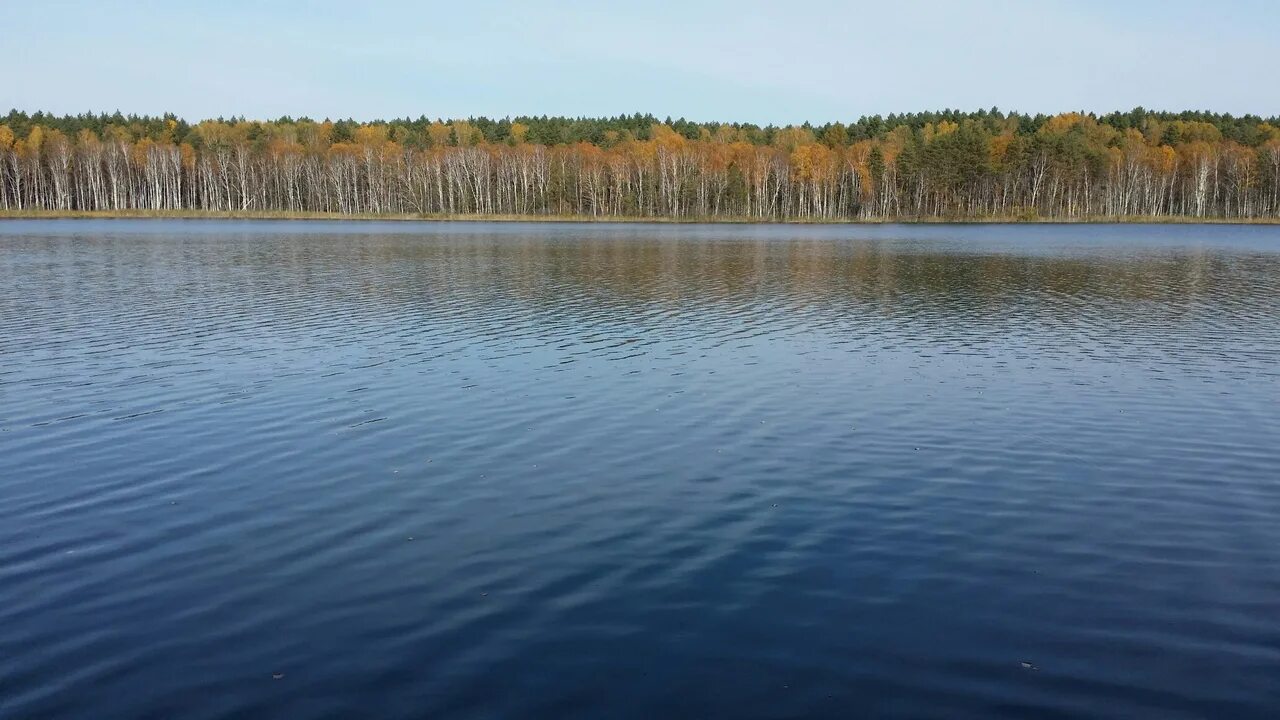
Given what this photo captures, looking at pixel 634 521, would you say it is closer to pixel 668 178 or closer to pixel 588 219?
pixel 588 219

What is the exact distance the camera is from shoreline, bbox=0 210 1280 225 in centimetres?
12712

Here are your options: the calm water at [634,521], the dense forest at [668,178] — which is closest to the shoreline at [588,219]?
the dense forest at [668,178]

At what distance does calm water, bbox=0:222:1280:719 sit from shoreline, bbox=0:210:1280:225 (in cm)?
10294

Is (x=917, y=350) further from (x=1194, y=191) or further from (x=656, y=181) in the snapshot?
(x=1194, y=191)

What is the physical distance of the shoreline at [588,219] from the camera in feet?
417

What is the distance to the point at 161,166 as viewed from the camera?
445 feet

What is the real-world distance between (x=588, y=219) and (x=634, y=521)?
123 m

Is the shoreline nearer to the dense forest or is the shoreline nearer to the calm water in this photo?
the dense forest

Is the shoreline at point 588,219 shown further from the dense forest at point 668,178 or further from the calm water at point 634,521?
the calm water at point 634,521

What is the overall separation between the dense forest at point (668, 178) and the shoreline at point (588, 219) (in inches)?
103

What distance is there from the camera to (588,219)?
132000 mm

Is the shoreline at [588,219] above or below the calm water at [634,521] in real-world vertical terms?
above

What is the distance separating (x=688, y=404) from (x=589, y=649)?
10369 millimetres

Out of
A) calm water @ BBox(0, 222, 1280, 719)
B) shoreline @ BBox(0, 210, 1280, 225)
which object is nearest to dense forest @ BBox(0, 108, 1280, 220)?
shoreline @ BBox(0, 210, 1280, 225)
